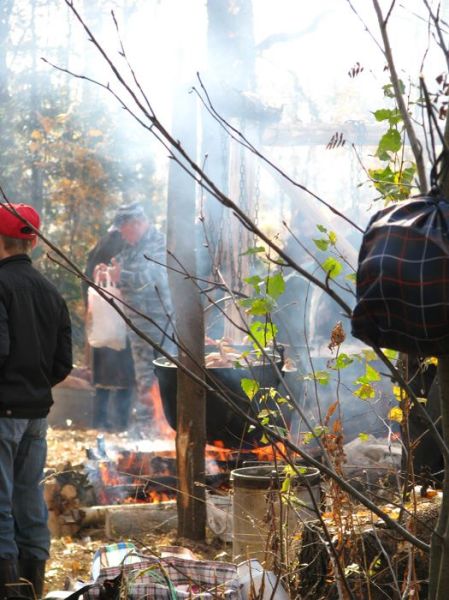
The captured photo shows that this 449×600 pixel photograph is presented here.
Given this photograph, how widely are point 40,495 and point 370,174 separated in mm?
3246

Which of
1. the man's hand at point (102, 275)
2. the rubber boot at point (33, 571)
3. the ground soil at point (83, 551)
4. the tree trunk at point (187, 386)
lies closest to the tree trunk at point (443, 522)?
the ground soil at point (83, 551)

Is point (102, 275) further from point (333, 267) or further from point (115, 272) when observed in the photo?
point (333, 267)

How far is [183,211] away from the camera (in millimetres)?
6070

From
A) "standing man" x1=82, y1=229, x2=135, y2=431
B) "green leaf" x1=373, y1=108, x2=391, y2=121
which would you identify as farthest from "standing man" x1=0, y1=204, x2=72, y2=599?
"standing man" x1=82, y1=229, x2=135, y2=431

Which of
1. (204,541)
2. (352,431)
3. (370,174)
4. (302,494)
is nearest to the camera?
(370,174)

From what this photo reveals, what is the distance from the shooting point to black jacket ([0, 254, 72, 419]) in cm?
470

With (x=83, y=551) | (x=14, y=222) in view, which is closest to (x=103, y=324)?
(x=83, y=551)

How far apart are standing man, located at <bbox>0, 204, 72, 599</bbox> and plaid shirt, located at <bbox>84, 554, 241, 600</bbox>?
1.49 metres

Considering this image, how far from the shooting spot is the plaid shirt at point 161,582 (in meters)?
3.11

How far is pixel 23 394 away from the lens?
15.5 feet

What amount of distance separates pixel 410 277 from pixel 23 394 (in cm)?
352

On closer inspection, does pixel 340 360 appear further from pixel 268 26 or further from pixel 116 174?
pixel 268 26

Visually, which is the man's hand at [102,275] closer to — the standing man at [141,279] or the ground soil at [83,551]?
the standing man at [141,279]

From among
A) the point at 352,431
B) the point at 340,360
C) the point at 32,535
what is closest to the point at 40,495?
the point at 32,535
